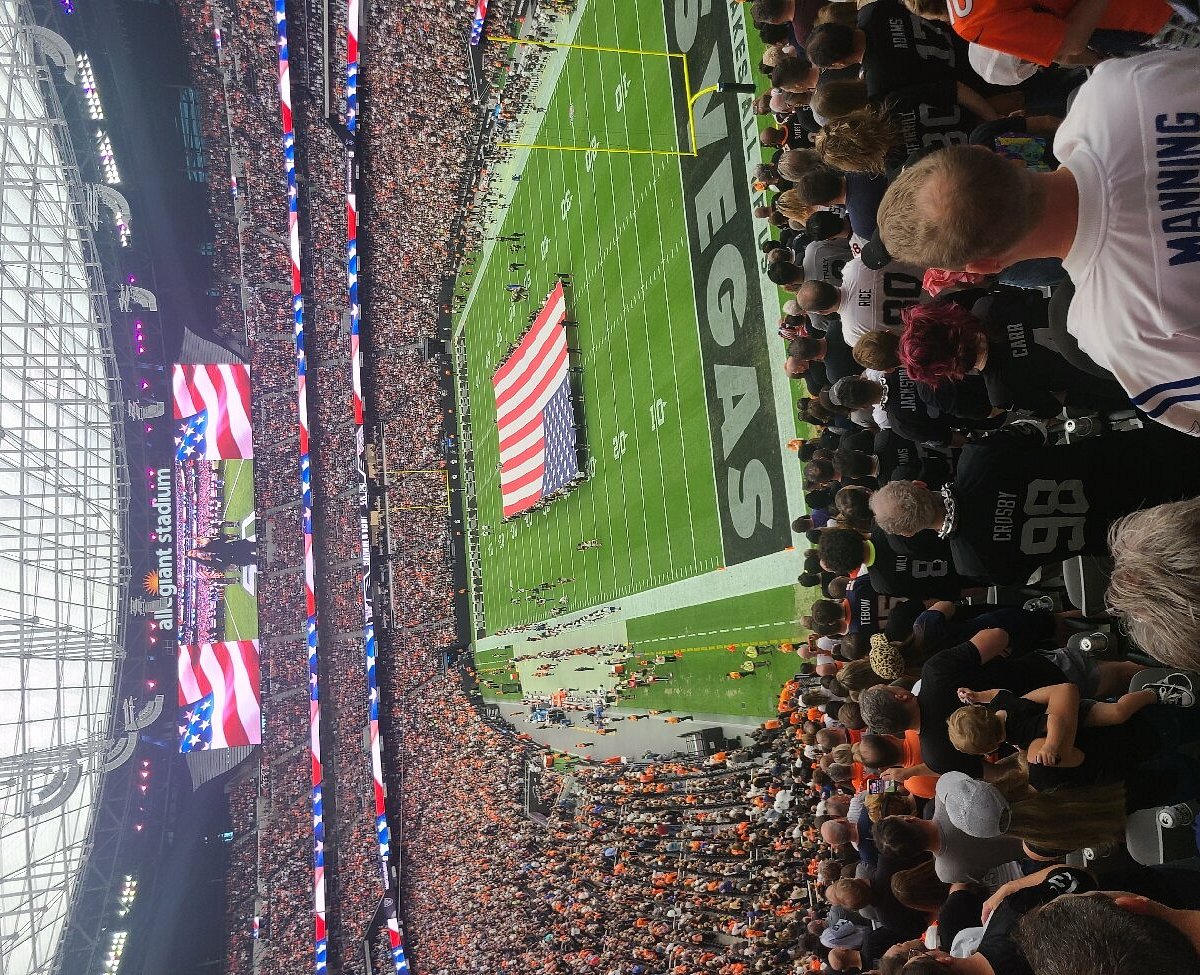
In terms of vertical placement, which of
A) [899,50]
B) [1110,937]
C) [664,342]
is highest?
[664,342]

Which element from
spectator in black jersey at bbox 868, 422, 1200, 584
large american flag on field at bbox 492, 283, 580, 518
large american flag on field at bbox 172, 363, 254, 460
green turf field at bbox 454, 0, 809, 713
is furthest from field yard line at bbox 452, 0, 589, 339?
spectator in black jersey at bbox 868, 422, 1200, 584

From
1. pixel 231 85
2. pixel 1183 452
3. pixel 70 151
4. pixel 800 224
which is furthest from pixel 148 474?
pixel 1183 452

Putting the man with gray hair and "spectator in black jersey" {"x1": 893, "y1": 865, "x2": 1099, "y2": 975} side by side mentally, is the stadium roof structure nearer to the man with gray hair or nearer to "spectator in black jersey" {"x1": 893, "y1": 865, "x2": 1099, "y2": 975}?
"spectator in black jersey" {"x1": 893, "y1": 865, "x2": 1099, "y2": 975}

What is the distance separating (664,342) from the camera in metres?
13.5

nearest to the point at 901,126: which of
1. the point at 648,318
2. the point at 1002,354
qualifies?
the point at 1002,354

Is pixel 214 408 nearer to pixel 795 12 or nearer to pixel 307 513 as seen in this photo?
pixel 307 513

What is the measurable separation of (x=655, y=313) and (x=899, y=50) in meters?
8.61

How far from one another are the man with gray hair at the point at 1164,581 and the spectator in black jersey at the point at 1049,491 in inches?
56.5

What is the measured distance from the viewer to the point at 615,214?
1529 cm

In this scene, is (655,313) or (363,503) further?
(363,503)

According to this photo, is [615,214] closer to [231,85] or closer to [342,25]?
[342,25]

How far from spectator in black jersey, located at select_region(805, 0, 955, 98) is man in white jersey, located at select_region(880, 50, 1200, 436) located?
306cm

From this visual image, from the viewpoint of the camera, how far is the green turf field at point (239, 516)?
79.2 ft

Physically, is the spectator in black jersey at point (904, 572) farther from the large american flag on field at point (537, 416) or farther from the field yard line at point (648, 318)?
the large american flag on field at point (537, 416)
